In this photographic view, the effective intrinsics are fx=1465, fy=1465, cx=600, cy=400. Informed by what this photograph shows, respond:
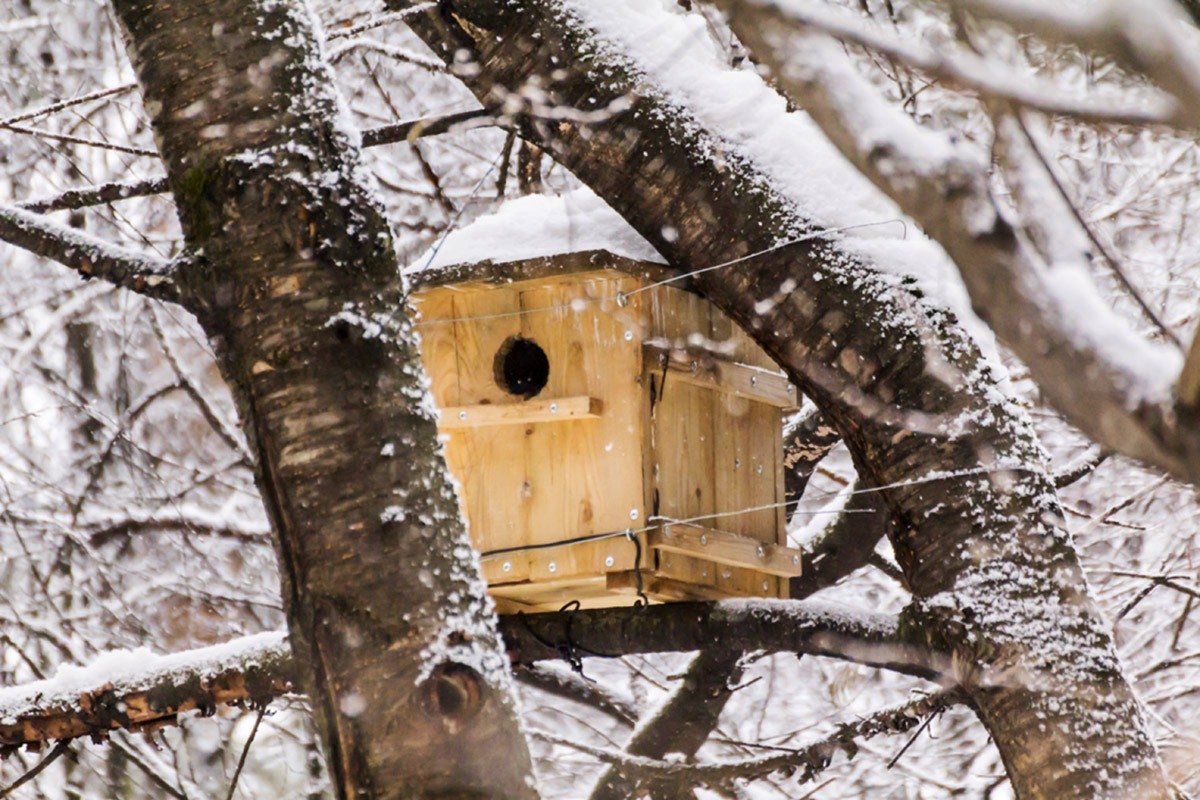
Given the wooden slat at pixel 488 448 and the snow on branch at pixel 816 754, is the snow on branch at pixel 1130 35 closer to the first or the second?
the snow on branch at pixel 816 754

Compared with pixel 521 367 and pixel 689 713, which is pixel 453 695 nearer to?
pixel 521 367

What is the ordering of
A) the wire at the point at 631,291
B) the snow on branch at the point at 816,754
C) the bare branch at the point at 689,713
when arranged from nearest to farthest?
1. the wire at the point at 631,291
2. the snow on branch at the point at 816,754
3. the bare branch at the point at 689,713

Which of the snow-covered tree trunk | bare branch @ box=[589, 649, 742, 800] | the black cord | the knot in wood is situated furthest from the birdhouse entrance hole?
the knot in wood

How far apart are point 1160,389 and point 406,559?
A: 3.60 feet

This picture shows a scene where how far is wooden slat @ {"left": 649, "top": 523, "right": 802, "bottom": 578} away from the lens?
3221mm

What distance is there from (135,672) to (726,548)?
1345mm

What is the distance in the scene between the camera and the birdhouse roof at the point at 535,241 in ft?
10.6

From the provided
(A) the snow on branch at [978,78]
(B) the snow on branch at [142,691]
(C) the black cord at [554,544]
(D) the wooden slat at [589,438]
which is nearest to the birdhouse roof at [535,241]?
(D) the wooden slat at [589,438]

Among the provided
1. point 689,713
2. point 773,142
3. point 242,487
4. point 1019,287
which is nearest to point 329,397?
point 1019,287

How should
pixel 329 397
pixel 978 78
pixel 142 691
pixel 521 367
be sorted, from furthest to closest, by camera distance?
pixel 521 367 < pixel 142 691 < pixel 329 397 < pixel 978 78

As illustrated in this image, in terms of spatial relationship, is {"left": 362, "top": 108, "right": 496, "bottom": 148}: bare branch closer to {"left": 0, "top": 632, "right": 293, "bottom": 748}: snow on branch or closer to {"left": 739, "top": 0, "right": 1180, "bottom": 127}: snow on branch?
{"left": 0, "top": 632, "right": 293, "bottom": 748}: snow on branch

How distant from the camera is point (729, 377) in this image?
3574 millimetres

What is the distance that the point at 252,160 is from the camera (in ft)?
6.56

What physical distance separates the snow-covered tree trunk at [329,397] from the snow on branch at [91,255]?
71mm
